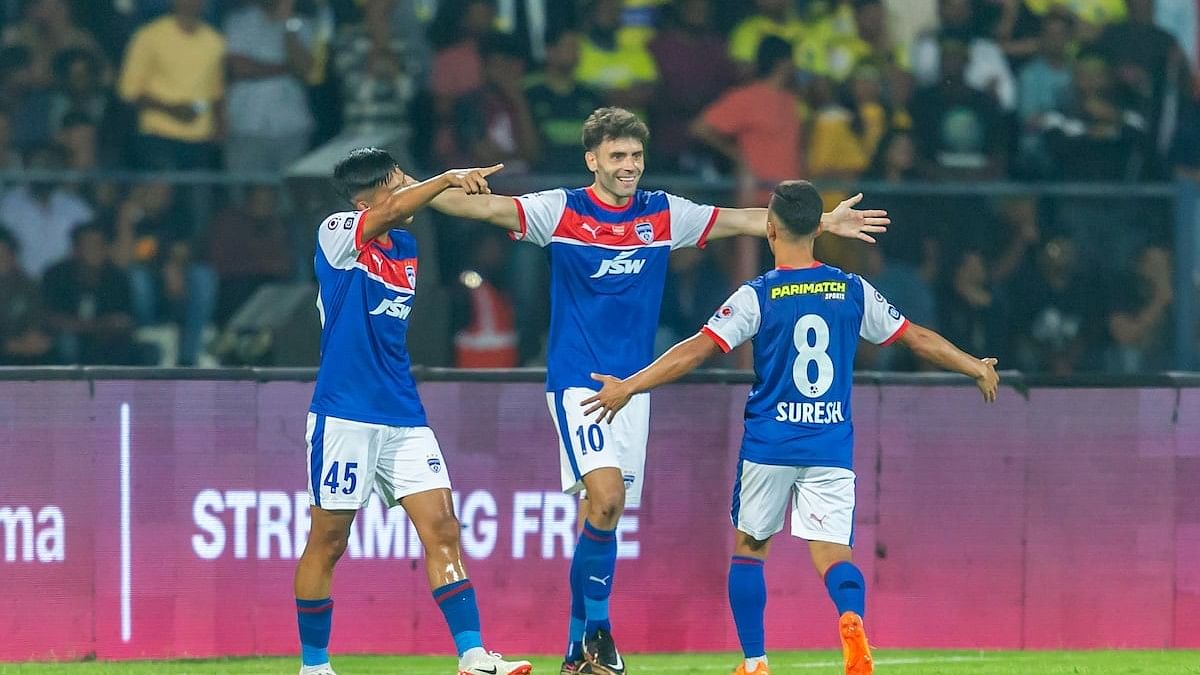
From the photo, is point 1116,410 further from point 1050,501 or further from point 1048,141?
point 1048,141

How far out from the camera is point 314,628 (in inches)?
351

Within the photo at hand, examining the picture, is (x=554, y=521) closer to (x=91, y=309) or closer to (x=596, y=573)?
(x=596, y=573)

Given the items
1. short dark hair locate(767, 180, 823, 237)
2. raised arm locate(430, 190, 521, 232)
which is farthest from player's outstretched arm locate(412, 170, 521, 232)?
short dark hair locate(767, 180, 823, 237)

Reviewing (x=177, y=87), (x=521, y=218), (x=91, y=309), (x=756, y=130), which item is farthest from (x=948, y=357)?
(x=177, y=87)

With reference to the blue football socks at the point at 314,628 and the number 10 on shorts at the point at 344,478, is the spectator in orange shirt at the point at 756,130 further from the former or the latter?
the blue football socks at the point at 314,628

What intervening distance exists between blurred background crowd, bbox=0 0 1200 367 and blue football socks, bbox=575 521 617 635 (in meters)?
2.73

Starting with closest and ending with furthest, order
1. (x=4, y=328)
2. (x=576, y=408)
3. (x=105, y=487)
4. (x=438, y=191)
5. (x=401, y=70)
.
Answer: (x=438, y=191) < (x=576, y=408) < (x=105, y=487) < (x=4, y=328) < (x=401, y=70)

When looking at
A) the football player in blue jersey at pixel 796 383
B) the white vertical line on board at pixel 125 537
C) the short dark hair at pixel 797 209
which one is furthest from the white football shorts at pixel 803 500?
the white vertical line on board at pixel 125 537

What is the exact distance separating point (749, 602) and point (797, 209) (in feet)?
5.18

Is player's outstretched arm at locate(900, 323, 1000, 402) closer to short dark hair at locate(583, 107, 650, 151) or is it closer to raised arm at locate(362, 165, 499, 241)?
short dark hair at locate(583, 107, 650, 151)

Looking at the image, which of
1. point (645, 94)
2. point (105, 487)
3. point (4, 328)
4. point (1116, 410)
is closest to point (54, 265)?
point (4, 328)

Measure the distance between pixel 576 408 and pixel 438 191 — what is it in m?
1.20

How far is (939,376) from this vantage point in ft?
35.6

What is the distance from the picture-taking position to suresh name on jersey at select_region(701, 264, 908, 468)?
8.53 meters
